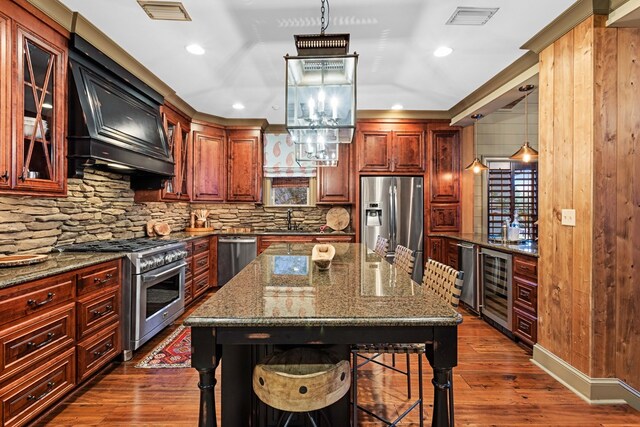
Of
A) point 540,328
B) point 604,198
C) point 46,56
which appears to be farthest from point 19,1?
point 540,328

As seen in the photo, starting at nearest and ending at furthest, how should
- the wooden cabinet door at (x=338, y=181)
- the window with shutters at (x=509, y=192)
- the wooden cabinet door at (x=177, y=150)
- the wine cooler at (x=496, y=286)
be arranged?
1. the wine cooler at (x=496, y=286)
2. the wooden cabinet door at (x=177, y=150)
3. the window with shutters at (x=509, y=192)
4. the wooden cabinet door at (x=338, y=181)

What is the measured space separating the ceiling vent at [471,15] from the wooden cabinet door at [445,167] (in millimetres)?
2590

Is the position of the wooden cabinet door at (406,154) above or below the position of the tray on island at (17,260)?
above

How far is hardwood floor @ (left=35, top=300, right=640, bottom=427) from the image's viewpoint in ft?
6.72

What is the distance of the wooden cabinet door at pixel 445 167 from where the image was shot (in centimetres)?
506

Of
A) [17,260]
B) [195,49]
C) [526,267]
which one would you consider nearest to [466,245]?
[526,267]

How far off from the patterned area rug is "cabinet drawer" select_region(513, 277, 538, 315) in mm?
2935

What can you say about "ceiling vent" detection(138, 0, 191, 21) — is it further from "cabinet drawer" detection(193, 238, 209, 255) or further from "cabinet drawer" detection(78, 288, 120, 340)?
"cabinet drawer" detection(193, 238, 209, 255)

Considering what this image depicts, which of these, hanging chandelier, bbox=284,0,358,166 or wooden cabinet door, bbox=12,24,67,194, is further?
wooden cabinet door, bbox=12,24,67,194

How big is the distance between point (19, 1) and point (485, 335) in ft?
15.0

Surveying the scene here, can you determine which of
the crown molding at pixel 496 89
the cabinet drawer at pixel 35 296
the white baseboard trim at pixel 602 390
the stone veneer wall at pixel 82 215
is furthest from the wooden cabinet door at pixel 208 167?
the white baseboard trim at pixel 602 390

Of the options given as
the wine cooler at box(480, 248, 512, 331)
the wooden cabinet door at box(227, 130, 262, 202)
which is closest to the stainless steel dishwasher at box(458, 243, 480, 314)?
the wine cooler at box(480, 248, 512, 331)

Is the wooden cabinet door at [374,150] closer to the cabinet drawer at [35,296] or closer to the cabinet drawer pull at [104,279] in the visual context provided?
the cabinet drawer pull at [104,279]

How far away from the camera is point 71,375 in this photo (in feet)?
7.23
